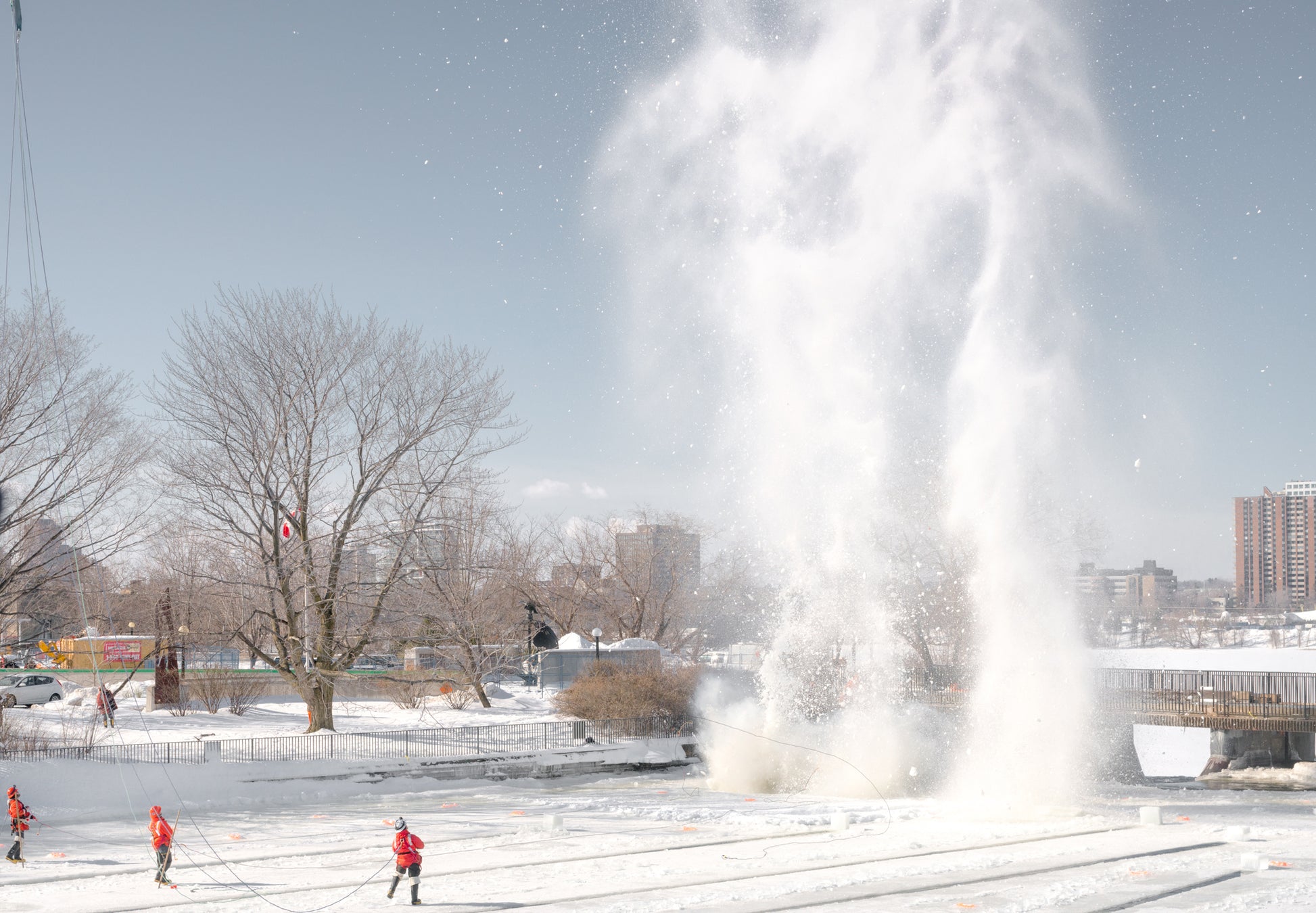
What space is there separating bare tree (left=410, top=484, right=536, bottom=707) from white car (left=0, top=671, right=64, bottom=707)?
14.0 m

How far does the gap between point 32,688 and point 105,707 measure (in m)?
10.6

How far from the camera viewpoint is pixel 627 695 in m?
37.4

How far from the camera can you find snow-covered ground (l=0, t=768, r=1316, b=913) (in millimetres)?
15844

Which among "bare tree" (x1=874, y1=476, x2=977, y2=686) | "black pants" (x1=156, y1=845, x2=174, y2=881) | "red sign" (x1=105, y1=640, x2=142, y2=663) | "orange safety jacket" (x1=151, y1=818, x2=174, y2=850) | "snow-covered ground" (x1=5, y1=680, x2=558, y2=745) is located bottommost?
"snow-covered ground" (x1=5, y1=680, x2=558, y2=745)

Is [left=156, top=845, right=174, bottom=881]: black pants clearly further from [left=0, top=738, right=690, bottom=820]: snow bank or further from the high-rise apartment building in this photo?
the high-rise apartment building

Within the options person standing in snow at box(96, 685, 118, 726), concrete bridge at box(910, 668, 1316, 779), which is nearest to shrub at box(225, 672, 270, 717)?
person standing in snow at box(96, 685, 118, 726)

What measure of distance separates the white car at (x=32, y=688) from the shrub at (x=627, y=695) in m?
19.5

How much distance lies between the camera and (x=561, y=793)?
29172 mm

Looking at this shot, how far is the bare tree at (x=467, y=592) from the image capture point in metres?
36.5

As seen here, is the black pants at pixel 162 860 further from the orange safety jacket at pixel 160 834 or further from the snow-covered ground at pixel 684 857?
the snow-covered ground at pixel 684 857

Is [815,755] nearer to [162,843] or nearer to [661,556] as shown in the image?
[162,843]

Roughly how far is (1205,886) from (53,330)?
A: 3284 centimetres

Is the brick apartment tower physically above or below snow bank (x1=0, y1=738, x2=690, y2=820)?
above

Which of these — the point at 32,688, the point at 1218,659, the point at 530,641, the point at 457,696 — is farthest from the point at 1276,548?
the point at 32,688
